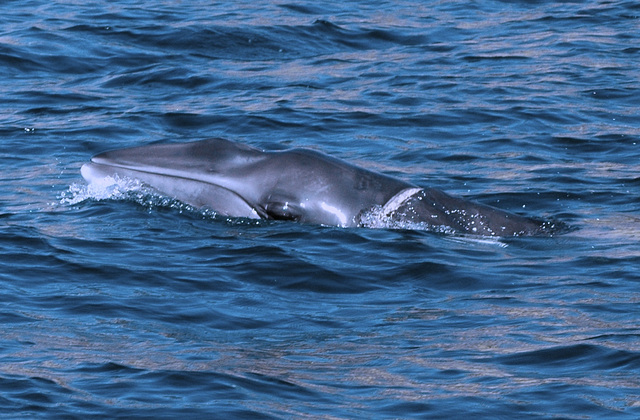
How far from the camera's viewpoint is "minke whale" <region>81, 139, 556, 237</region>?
10594 millimetres

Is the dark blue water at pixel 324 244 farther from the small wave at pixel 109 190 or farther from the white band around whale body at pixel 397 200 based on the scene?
the white band around whale body at pixel 397 200

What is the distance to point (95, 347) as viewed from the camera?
8.03m

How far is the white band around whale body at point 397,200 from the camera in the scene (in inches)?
417

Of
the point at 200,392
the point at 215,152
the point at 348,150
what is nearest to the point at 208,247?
the point at 215,152

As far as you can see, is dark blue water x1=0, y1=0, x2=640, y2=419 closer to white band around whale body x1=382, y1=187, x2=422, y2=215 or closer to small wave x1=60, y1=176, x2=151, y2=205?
small wave x1=60, y1=176, x2=151, y2=205

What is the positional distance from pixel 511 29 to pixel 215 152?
11300mm

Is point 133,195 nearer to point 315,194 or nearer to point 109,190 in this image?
point 109,190

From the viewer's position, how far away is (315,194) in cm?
1059

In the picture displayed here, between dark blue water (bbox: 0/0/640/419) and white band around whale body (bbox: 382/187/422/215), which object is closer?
dark blue water (bbox: 0/0/640/419)

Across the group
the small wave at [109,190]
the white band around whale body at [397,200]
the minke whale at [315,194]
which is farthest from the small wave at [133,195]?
the white band around whale body at [397,200]

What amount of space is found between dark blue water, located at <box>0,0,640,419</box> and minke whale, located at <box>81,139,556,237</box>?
17cm

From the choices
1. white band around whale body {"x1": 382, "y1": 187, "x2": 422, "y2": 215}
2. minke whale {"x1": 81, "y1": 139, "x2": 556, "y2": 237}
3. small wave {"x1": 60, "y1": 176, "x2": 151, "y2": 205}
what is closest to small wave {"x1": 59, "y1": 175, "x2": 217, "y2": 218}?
small wave {"x1": 60, "y1": 176, "x2": 151, "y2": 205}

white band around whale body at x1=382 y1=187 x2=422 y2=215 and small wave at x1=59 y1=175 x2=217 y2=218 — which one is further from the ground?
white band around whale body at x1=382 y1=187 x2=422 y2=215

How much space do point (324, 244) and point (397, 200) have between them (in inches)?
27.3
